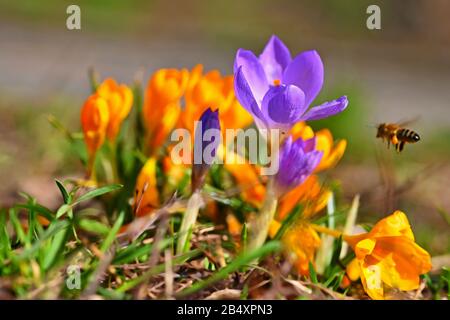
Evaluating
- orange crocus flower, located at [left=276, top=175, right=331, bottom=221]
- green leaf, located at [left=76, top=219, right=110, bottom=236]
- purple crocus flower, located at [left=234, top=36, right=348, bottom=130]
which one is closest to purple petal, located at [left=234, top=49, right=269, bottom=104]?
purple crocus flower, located at [left=234, top=36, right=348, bottom=130]

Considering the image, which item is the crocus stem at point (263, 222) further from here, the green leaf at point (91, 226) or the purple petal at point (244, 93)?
the green leaf at point (91, 226)

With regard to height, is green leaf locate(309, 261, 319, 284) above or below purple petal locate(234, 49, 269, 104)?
below

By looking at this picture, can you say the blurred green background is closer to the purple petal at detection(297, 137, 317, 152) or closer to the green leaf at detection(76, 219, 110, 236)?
the purple petal at detection(297, 137, 317, 152)

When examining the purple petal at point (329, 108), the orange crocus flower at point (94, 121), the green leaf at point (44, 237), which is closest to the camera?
the green leaf at point (44, 237)

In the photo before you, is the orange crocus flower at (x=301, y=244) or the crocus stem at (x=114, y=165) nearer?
the orange crocus flower at (x=301, y=244)

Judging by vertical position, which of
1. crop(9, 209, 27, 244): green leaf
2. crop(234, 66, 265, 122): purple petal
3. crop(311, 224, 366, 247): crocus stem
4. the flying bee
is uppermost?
crop(234, 66, 265, 122): purple petal

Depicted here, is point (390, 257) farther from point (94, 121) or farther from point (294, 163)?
point (94, 121)

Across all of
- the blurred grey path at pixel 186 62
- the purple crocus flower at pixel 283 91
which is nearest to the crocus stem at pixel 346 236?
the purple crocus flower at pixel 283 91
